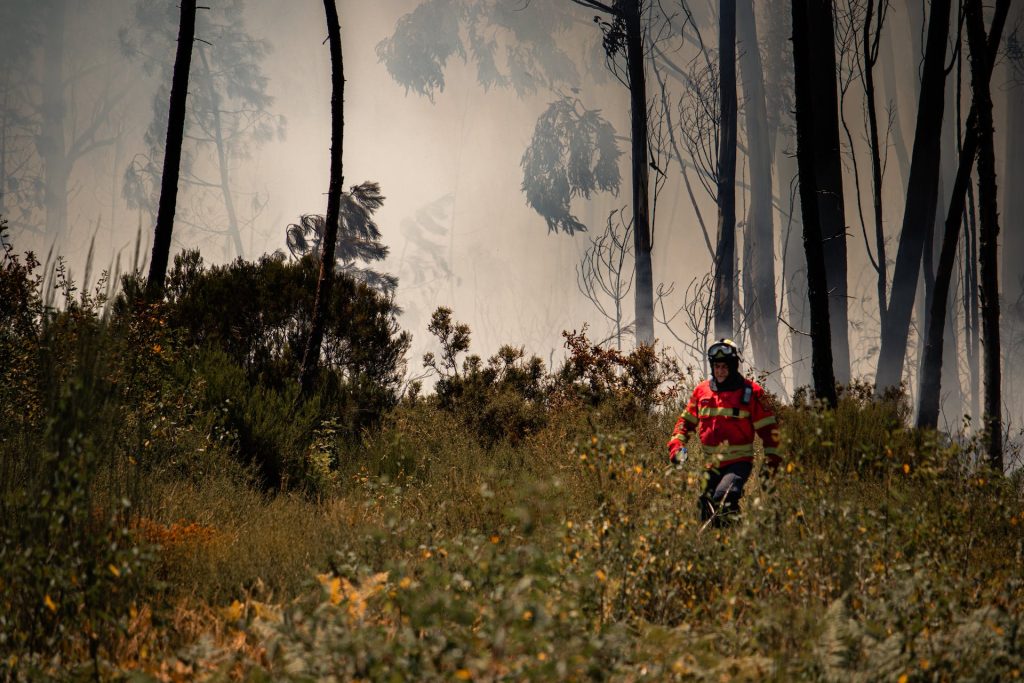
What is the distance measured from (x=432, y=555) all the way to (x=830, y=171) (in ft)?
47.3

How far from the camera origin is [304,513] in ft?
20.3

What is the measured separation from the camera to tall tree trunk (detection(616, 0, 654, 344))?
58.6 ft

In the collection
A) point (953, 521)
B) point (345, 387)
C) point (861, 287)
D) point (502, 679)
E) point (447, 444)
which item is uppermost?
point (861, 287)

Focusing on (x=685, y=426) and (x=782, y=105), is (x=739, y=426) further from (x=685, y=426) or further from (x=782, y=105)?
(x=782, y=105)

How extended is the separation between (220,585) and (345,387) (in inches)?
297

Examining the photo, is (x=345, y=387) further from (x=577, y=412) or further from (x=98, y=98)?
(x=98, y=98)

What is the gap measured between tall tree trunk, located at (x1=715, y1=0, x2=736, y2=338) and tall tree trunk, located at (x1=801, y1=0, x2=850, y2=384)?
2398mm

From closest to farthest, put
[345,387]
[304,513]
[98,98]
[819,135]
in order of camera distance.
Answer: [304,513]
[345,387]
[819,135]
[98,98]

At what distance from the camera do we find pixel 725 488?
17.3 feet

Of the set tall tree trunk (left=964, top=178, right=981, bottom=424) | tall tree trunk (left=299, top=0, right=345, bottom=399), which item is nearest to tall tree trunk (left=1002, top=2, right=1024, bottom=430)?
tall tree trunk (left=964, top=178, right=981, bottom=424)

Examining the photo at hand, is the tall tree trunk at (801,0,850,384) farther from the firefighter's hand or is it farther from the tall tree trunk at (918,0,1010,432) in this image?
the firefighter's hand

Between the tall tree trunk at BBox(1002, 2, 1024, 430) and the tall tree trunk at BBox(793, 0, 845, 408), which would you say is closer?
the tall tree trunk at BBox(793, 0, 845, 408)

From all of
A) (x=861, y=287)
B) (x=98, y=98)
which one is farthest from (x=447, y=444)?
(x=98, y=98)

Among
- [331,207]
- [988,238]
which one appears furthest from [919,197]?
[331,207]
